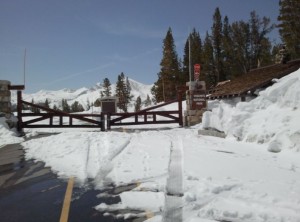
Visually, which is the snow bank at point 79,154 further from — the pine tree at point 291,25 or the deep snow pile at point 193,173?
the pine tree at point 291,25

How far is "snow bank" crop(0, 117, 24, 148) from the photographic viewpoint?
14789 millimetres

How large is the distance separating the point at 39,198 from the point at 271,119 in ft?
26.9

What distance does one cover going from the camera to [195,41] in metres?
61.4

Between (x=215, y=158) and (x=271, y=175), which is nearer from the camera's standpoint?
(x=271, y=175)

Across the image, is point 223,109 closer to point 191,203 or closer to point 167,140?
point 167,140

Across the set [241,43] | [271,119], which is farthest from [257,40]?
[271,119]

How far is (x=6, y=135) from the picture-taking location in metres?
15.9

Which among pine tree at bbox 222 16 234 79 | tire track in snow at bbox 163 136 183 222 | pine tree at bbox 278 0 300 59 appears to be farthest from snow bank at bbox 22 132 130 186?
pine tree at bbox 222 16 234 79

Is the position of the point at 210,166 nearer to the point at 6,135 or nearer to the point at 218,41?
the point at 6,135

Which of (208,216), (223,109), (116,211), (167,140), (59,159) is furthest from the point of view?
(223,109)

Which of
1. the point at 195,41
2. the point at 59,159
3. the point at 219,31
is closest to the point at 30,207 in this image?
the point at 59,159

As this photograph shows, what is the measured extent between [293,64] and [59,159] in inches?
503

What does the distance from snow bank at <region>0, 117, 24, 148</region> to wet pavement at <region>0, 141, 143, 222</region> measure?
6.67 m

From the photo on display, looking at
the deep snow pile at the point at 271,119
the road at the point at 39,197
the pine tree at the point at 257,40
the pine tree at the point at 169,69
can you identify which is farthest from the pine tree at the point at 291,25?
the road at the point at 39,197
